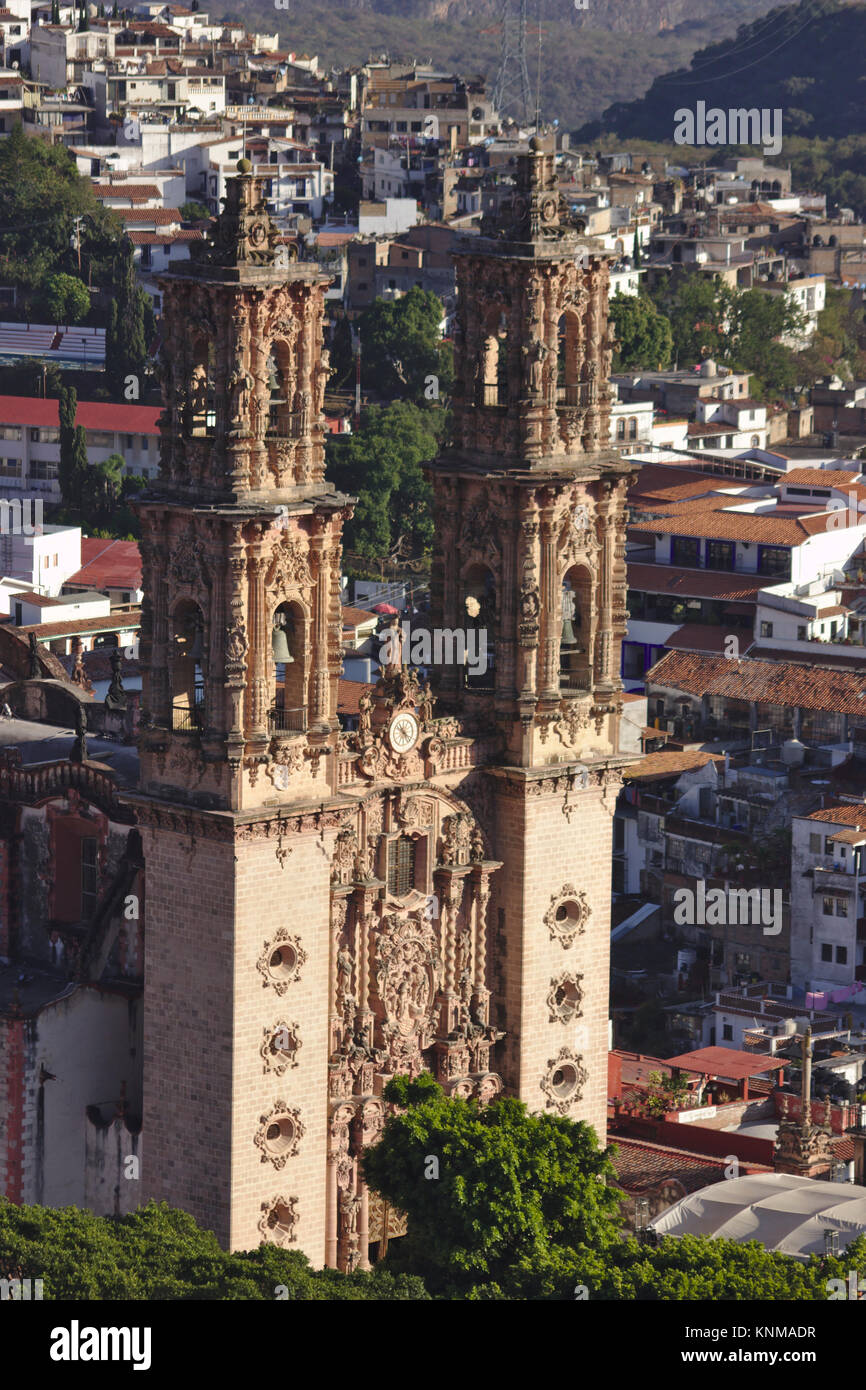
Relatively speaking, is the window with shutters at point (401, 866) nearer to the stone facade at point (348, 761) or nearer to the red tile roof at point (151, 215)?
the stone facade at point (348, 761)

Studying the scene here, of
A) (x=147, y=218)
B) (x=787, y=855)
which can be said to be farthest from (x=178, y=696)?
(x=147, y=218)

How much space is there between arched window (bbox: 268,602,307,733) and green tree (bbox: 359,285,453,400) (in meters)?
102

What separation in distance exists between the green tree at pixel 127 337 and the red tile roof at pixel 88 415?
560 cm

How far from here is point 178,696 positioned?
A: 7262 centimetres

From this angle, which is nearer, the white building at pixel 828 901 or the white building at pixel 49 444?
the white building at pixel 828 901

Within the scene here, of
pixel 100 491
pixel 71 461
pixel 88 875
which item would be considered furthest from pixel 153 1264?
pixel 71 461

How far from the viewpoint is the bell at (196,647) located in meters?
72.6

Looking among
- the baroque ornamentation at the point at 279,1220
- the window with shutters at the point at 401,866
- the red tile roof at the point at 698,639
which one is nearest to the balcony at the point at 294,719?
the window with shutters at the point at 401,866

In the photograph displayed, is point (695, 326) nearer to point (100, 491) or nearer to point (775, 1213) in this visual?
point (100, 491)

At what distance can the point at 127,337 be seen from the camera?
174 m

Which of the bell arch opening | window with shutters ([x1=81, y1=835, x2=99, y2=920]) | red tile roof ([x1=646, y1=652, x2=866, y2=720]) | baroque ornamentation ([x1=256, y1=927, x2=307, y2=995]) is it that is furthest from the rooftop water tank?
baroque ornamentation ([x1=256, y1=927, x2=307, y2=995])

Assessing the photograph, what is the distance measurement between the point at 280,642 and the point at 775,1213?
598 inches

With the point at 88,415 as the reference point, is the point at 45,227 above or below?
above

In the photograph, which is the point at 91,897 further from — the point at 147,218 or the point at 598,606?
the point at 147,218
